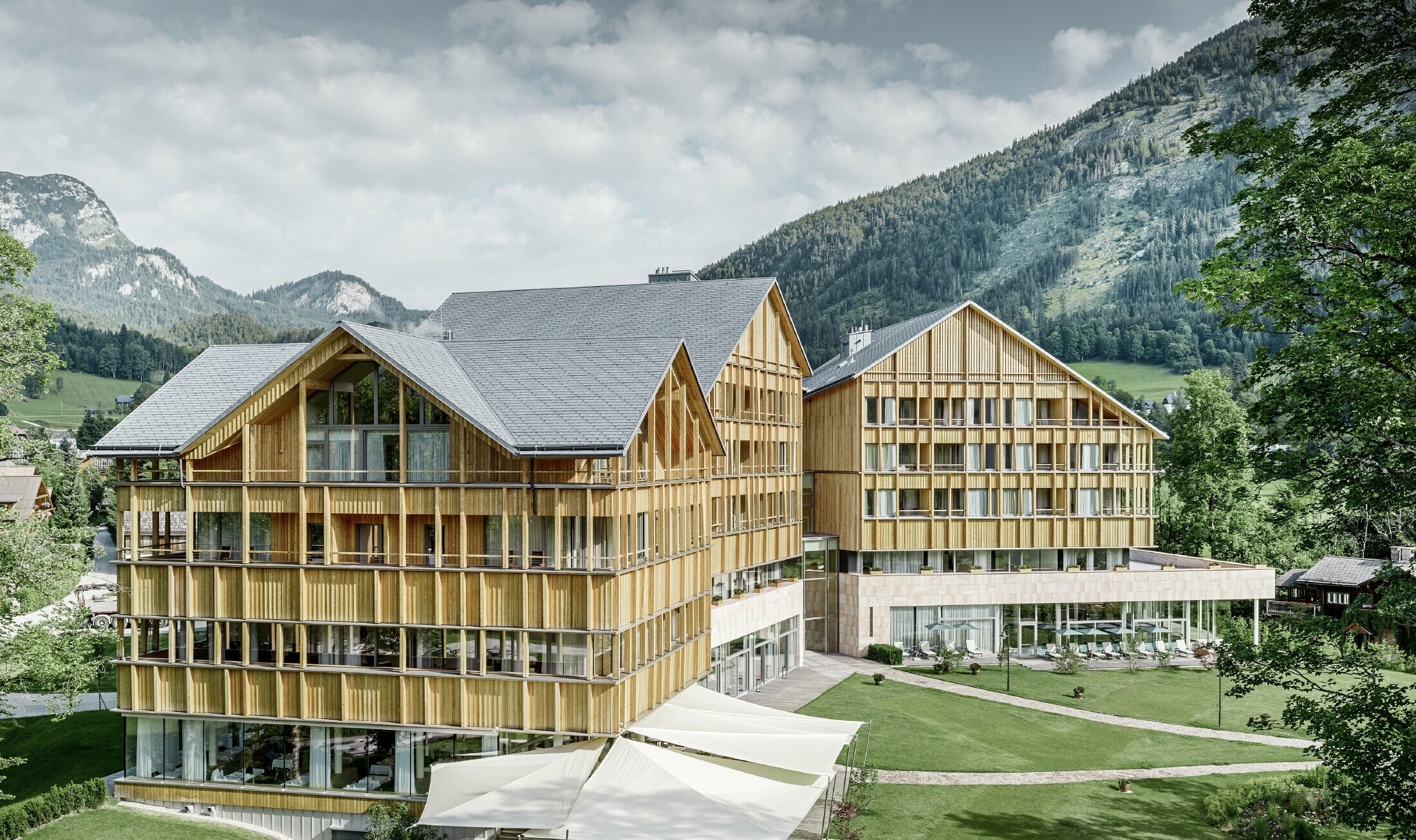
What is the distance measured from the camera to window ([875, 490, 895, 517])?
4678 cm

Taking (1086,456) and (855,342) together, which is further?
(855,342)

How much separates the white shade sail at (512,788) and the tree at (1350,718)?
13.2m

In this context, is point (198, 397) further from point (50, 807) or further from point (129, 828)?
point (129, 828)

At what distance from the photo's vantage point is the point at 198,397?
26.5m

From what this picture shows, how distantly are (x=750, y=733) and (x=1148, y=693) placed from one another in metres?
22.9

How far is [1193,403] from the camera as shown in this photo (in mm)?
56844

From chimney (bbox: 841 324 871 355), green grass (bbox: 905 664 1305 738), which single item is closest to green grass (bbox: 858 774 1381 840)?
green grass (bbox: 905 664 1305 738)

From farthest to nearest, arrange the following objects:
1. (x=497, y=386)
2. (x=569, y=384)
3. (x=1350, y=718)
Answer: (x=497, y=386) → (x=569, y=384) → (x=1350, y=718)

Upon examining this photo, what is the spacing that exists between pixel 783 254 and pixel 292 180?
103 m

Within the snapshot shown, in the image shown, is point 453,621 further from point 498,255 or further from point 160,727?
point 498,255

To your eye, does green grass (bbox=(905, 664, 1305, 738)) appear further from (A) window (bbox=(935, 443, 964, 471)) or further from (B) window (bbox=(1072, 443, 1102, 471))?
(B) window (bbox=(1072, 443, 1102, 471))

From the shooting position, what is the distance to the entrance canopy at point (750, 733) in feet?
74.9

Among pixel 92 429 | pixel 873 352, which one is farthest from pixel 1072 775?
pixel 92 429

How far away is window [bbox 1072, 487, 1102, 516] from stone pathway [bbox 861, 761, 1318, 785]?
18.1m
